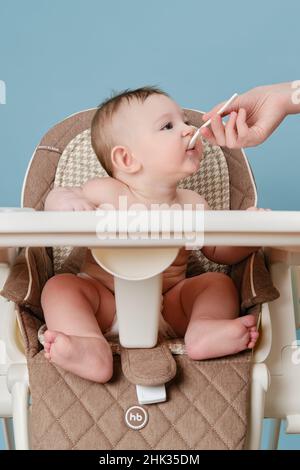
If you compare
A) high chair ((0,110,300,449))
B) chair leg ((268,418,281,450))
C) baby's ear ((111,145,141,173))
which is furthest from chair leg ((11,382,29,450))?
chair leg ((268,418,281,450))

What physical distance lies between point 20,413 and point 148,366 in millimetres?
185

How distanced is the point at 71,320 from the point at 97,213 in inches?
9.8

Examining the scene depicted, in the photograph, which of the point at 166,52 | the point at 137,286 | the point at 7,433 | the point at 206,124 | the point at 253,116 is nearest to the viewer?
the point at 137,286

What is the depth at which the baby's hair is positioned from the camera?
1109mm

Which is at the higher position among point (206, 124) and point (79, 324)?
point (206, 124)

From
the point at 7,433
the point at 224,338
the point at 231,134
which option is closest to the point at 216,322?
the point at 224,338

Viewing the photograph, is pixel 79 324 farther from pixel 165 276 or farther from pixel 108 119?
pixel 108 119

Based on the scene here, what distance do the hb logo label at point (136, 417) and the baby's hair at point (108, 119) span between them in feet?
1.33

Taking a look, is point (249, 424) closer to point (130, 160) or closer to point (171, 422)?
point (171, 422)

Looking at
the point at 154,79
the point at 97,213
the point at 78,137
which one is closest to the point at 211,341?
the point at 97,213

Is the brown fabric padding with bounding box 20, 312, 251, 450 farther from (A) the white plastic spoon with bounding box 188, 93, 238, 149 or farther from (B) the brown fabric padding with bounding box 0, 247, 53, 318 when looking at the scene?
(A) the white plastic spoon with bounding box 188, 93, 238, 149

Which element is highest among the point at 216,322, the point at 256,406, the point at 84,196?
the point at 84,196

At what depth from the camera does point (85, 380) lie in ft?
2.95

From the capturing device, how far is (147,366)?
88 cm
